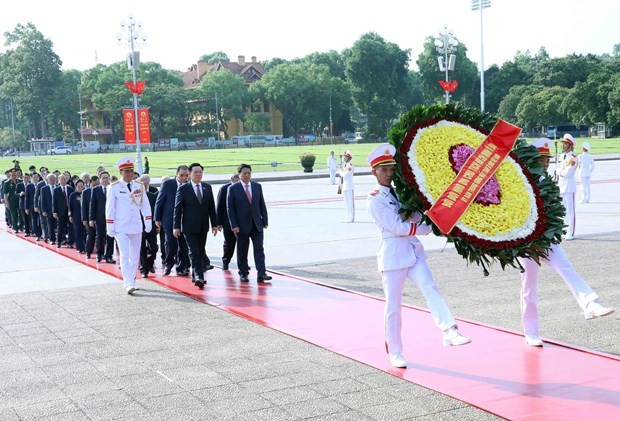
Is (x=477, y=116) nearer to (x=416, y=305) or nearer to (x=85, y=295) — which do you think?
(x=416, y=305)

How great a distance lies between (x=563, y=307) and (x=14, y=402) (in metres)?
5.83

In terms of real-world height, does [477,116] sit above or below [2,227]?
above

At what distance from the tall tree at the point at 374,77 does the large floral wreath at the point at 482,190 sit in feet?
345

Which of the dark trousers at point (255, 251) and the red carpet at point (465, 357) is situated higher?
the dark trousers at point (255, 251)

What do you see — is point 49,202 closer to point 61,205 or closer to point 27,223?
point 61,205

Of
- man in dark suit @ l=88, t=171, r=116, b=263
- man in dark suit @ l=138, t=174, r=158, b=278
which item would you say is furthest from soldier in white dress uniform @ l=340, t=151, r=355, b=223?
man in dark suit @ l=138, t=174, r=158, b=278

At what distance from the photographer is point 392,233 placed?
631 cm

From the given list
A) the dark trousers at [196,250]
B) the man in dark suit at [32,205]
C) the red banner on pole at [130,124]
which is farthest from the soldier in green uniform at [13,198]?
the red banner on pole at [130,124]

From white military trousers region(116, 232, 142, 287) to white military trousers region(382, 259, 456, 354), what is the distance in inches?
210

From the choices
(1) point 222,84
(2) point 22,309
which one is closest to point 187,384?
(2) point 22,309

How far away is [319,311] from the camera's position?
9.16 metres

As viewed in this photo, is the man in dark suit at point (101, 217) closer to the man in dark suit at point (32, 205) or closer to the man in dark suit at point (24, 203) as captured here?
the man in dark suit at point (32, 205)

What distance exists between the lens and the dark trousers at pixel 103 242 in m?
14.2

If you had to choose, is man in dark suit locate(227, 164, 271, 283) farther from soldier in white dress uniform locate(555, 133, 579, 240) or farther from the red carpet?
soldier in white dress uniform locate(555, 133, 579, 240)
